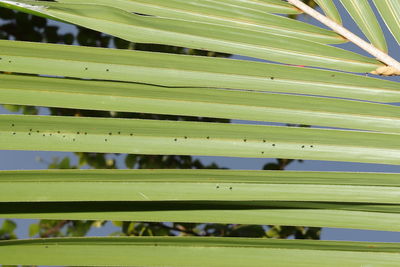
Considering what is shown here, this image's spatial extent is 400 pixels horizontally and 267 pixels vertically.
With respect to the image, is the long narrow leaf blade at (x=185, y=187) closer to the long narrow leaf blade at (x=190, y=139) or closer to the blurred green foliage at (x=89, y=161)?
the long narrow leaf blade at (x=190, y=139)

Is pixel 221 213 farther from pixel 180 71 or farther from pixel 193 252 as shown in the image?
pixel 180 71

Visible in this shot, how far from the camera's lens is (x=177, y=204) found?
943mm

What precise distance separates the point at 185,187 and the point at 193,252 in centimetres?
12

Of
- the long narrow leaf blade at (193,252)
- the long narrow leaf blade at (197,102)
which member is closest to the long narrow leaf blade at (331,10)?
the long narrow leaf blade at (197,102)

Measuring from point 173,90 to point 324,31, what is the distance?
1.77ft

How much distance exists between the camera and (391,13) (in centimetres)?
135

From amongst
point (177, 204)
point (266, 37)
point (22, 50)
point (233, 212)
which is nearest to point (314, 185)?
point (233, 212)

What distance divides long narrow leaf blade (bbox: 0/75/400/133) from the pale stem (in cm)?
20

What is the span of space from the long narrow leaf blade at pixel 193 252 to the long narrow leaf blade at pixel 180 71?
0.35 m

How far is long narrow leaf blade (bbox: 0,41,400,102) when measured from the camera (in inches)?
38.6

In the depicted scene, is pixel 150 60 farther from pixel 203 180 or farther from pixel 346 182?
pixel 346 182

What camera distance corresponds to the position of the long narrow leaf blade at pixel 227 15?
1201 millimetres

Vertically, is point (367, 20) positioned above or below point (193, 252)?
above

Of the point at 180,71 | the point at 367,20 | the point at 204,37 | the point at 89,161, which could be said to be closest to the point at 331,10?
the point at 367,20
